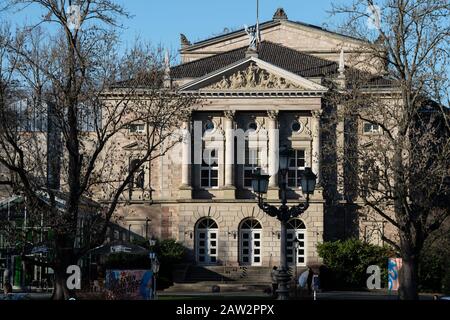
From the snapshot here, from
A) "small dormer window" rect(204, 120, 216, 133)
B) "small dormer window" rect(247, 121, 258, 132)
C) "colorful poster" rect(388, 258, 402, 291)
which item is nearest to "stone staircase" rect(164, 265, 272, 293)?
"small dormer window" rect(204, 120, 216, 133)

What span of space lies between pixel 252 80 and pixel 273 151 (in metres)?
4.83

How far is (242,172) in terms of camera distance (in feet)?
204

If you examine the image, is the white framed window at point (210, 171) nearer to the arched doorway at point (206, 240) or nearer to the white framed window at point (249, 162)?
the white framed window at point (249, 162)

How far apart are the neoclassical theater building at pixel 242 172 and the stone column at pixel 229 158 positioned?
7 cm

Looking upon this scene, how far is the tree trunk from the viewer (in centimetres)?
3222

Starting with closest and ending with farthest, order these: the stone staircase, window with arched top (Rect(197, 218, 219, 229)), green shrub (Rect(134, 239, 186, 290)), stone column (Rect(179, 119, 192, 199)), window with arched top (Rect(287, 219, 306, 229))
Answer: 1. the stone staircase
2. green shrub (Rect(134, 239, 186, 290))
3. window with arched top (Rect(287, 219, 306, 229))
4. stone column (Rect(179, 119, 192, 199))
5. window with arched top (Rect(197, 218, 219, 229))

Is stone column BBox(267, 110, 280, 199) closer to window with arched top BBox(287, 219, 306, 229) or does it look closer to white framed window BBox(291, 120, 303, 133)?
white framed window BBox(291, 120, 303, 133)

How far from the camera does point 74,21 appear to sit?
104ft

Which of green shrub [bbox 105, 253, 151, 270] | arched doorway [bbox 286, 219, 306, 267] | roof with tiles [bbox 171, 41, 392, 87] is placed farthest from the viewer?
roof with tiles [bbox 171, 41, 392, 87]

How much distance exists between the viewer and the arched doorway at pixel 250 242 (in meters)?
61.1

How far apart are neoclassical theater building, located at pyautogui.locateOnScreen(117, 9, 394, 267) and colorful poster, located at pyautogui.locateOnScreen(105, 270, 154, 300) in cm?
2936

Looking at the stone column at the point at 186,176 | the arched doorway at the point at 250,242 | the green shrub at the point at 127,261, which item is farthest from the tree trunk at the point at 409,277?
the stone column at the point at 186,176
